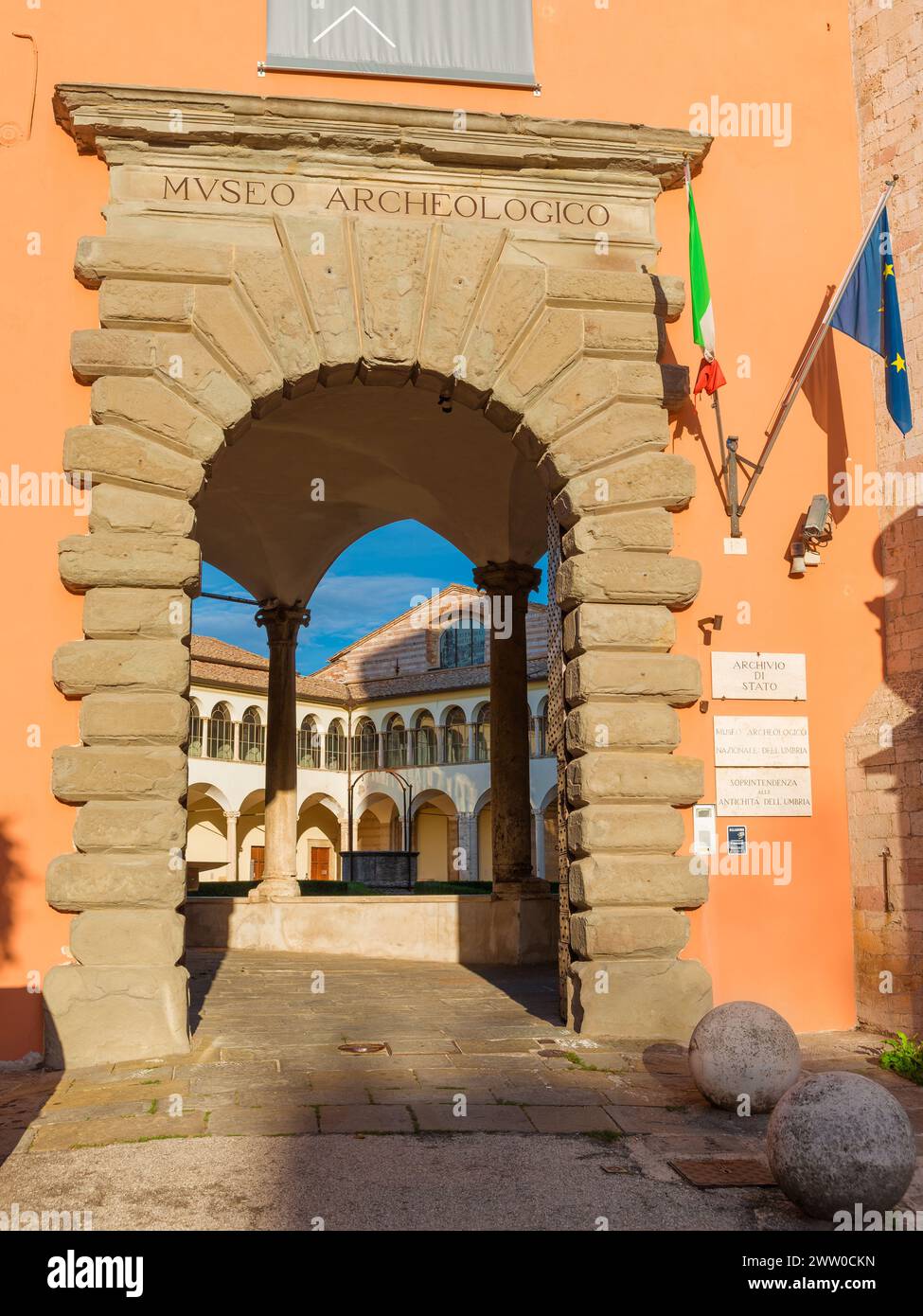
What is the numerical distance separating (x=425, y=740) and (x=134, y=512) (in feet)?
106

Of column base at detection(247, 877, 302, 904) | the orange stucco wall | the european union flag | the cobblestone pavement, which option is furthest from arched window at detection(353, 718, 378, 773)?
the european union flag

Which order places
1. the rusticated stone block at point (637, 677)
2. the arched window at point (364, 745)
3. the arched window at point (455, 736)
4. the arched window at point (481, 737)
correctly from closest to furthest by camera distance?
the rusticated stone block at point (637, 677) → the arched window at point (481, 737) → the arched window at point (455, 736) → the arched window at point (364, 745)

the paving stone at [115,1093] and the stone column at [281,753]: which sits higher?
the stone column at [281,753]

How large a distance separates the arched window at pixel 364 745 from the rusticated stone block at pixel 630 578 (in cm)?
3362

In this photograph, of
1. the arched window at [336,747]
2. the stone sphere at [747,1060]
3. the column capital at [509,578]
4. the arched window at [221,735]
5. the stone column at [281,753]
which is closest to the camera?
the stone sphere at [747,1060]

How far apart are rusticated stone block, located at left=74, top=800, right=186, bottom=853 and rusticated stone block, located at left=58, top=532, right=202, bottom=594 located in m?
1.30

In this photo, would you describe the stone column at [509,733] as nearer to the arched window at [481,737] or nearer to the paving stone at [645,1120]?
the paving stone at [645,1120]

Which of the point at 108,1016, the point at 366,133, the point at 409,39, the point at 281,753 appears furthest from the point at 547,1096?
the point at 281,753

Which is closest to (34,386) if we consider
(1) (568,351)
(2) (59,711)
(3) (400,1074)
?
(2) (59,711)

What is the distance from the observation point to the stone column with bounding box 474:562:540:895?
1202cm

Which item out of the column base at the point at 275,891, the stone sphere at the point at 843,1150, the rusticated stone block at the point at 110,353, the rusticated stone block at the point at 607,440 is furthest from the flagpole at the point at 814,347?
the column base at the point at 275,891

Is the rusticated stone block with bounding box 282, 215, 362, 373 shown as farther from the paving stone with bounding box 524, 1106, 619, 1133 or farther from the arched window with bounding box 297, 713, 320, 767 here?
the arched window with bounding box 297, 713, 320, 767

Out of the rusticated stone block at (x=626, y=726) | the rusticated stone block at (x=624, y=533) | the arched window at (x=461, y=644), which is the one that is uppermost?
the arched window at (x=461, y=644)

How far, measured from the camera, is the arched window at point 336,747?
4094 centimetres
